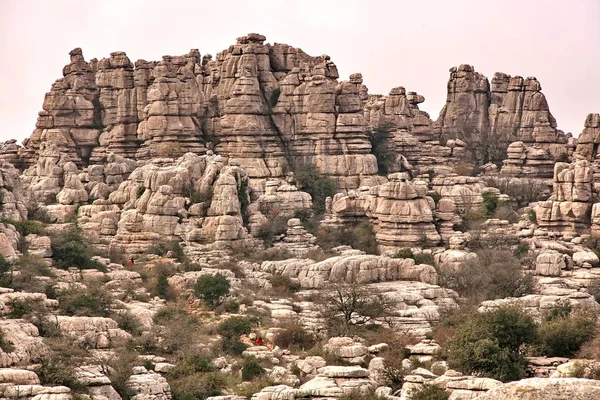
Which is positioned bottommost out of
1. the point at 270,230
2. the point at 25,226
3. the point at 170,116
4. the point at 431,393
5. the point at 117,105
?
the point at 431,393

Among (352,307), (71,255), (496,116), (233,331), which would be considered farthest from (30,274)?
(496,116)

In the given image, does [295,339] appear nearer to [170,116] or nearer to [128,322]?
[128,322]

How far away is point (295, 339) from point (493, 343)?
7990 millimetres

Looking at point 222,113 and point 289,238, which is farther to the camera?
point 222,113

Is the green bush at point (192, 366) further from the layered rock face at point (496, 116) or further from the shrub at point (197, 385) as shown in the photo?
the layered rock face at point (496, 116)

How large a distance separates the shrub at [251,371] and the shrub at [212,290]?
8.76m

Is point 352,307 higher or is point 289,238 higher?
point 289,238

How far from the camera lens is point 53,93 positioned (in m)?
77.8

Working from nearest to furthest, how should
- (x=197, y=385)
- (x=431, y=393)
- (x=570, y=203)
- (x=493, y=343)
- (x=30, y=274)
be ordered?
1. (x=431, y=393)
2. (x=197, y=385)
3. (x=493, y=343)
4. (x=30, y=274)
5. (x=570, y=203)

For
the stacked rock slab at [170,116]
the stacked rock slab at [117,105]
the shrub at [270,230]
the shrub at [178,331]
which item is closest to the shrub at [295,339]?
the shrub at [178,331]

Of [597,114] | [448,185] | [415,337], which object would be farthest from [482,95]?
[415,337]

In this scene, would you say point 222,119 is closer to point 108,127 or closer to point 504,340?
point 108,127

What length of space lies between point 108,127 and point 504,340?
34.5 metres

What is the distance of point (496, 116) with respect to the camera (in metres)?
87.5
